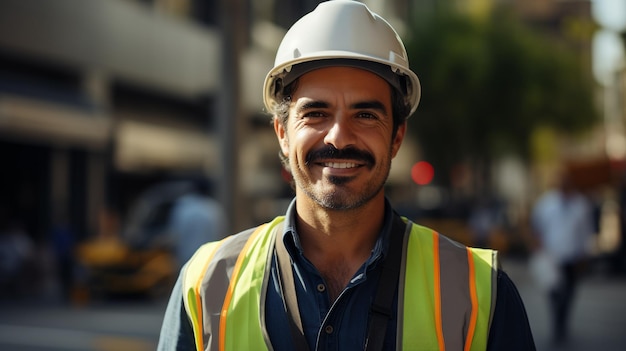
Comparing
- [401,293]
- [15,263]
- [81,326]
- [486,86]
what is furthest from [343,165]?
[486,86]

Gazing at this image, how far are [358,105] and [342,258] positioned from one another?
423mm

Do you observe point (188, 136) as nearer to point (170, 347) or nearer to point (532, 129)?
point (532, 129)

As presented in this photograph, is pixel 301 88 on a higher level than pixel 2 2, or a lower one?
lower

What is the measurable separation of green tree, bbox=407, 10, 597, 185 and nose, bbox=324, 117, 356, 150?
102ft

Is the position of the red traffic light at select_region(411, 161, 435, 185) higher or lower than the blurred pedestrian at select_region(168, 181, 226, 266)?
higher

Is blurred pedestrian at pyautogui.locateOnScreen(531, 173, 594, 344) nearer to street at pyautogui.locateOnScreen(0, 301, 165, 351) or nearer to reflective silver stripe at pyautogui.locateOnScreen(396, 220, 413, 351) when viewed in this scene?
street at pyautogui.locateOnScreen(0, 301, 165, 351)

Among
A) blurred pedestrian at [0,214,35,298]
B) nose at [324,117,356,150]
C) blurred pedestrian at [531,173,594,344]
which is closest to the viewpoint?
nose at [324,117,356,150]

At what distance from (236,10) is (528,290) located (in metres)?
12.2

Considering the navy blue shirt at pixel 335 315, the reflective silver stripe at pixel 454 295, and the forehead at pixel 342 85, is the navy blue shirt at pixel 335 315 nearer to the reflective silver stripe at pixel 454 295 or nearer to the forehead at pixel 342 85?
the reflective silver stripe at pixel 454 295

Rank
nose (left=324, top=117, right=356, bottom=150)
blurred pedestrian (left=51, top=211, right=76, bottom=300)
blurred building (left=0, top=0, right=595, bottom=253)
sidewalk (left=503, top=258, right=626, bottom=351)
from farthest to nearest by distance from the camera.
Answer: blurred building (left=0, top=0, right=595, bottom=253) → blurred pedestrian (left=51, top=211, right=76, bottom=300) → sidewalk (left=503, top=258, right=626, bottom=351) → nose (left=324, top=117, right=356, bottom=150)

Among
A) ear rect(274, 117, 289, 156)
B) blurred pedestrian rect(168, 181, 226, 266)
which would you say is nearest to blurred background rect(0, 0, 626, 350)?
blurred pedestrian rect(168, 181, 226, 266)

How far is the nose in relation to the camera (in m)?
2.67

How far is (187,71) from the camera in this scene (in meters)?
30.2

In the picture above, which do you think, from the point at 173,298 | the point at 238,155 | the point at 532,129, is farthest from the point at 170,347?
the point at 532,129
